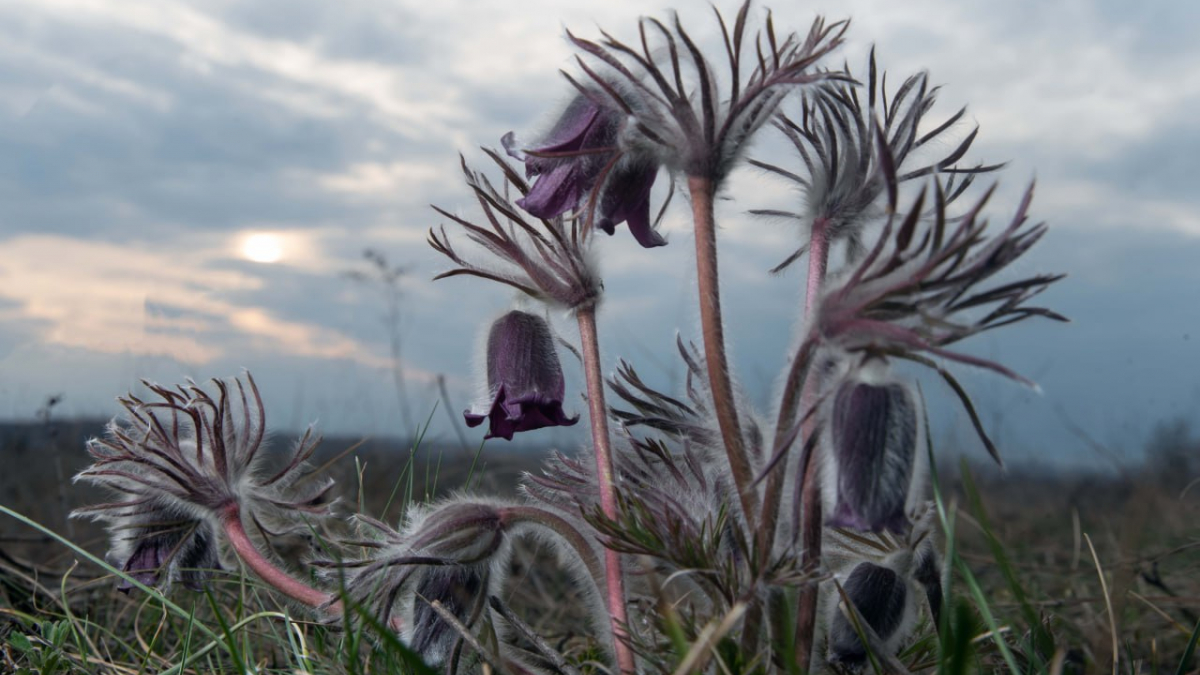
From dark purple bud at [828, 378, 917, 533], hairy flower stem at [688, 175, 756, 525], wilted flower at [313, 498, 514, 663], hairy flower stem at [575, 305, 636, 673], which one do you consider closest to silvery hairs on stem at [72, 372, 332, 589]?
wilted flower at [313, 498, 514, 663]

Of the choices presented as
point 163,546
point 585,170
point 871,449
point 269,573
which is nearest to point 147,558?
point 163,546

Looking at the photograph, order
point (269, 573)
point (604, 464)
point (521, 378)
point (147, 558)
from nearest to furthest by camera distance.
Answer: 1. point (604, 464)
2. point (521, 378)
3. point (269, 573)
4. point (147, 558)

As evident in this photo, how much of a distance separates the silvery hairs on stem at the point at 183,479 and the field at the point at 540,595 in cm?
15

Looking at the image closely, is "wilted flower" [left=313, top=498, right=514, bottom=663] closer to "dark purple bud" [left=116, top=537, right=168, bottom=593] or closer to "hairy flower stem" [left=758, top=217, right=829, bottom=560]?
"hairy flower stem" [left=758, top=217, right=829, bottom=560]

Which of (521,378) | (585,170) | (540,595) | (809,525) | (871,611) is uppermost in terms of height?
(585,170)

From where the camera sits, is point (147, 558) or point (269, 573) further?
point (147, 558)

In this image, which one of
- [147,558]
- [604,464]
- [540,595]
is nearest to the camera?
[604,464]

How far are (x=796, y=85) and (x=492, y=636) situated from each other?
4.05 feet

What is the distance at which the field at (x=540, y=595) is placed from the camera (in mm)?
2057

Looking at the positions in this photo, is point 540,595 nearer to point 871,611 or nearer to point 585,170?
point 871,611

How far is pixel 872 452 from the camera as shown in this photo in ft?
5.10

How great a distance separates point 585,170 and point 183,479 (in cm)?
Answer: 124

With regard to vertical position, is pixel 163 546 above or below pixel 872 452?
below

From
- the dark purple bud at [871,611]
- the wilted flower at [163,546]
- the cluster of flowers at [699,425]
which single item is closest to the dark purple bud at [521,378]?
the cluster of flowers at [699,425]
